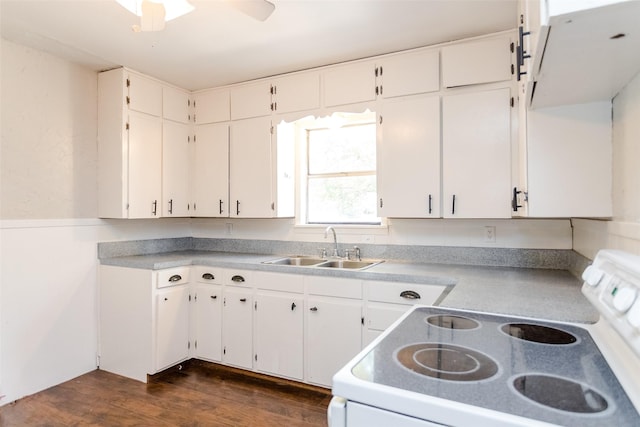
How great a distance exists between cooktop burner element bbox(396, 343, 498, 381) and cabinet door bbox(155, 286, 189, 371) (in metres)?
2.38

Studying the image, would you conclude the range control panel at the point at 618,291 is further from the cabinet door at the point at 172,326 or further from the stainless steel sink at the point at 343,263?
the cabinet door at the point at 172,326

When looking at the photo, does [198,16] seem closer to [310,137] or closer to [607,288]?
[310,137]

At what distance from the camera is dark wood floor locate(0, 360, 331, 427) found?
2.27 m

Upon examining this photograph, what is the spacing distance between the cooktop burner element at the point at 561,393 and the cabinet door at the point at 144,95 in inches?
127

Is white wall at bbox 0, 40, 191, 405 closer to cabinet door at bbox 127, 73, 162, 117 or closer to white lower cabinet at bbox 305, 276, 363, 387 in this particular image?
cabinet door at bbox 127, 73, 162, 117

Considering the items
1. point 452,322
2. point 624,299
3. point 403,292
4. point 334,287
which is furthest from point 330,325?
point 624,299

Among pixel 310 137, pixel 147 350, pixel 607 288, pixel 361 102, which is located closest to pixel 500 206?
pixel 361 102

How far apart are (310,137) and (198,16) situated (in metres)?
1.51

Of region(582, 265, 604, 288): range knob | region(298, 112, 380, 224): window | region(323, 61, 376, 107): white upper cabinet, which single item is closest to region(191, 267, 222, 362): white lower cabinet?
region(298, 112, 380, 224): window

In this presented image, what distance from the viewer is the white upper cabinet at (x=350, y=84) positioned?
279 centimetres

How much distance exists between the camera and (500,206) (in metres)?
2.39

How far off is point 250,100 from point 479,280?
2365 millimetres

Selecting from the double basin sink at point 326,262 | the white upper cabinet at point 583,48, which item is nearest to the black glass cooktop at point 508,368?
the white upper cabinet at point 583,48

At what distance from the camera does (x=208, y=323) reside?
3.05 metres
